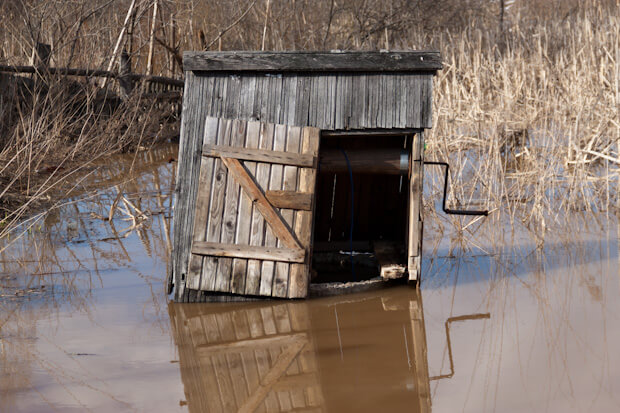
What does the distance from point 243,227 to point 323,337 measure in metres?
1.39

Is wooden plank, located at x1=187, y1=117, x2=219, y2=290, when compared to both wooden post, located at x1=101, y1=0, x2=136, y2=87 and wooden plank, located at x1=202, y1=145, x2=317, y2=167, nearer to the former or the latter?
wooden plank, located at x1=202, y1=145, x2=317, y2=167

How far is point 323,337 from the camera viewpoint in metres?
6.63

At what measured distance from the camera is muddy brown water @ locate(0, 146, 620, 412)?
5.39m

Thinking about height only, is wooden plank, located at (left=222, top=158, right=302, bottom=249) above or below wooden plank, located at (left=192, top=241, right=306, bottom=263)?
above

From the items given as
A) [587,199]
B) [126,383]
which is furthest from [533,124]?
[126,383]

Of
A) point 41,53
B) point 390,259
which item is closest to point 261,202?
point 390,259

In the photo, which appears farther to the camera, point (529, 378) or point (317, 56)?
point (317, 56)

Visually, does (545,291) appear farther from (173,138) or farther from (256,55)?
(173,138)

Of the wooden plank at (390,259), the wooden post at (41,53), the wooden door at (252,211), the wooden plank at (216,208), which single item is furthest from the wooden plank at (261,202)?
the wooden post at (41,53)

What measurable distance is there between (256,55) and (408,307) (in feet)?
9.43

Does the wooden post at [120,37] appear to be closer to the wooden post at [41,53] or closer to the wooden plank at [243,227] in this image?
the wooden post at [41,53]

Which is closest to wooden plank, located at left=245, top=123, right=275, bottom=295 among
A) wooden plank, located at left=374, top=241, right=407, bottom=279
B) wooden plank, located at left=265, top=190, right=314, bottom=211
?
wooden plank, located at left=265, top=190, right=314, bottom=211

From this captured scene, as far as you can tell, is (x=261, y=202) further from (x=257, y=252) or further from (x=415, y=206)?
(x=415, y=206)

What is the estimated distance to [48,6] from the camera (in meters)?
14.9
